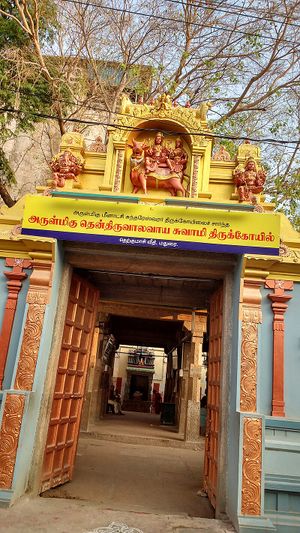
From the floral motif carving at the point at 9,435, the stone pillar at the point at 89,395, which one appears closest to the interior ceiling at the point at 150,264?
the floral motif carving at the point at 9,435

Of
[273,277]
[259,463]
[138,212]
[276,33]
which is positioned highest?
[276,33]

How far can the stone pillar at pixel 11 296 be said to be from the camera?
5.07m

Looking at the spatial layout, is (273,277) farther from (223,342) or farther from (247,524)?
(247,524)

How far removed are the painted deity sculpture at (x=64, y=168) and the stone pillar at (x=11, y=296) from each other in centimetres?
122

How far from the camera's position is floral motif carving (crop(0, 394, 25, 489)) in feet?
14.2

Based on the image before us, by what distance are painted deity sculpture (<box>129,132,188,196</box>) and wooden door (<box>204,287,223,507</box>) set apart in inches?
67.4

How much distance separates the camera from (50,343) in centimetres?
509

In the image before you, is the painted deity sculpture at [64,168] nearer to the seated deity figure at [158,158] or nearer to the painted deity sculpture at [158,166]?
the painted deity sculpture at [158,166]

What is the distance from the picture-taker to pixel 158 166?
578cm

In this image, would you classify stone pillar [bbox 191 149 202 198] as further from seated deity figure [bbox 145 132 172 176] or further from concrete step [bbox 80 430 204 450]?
concrete step [bbox 80 430 204 450]

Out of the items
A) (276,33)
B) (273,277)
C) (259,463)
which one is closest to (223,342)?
(273,277)

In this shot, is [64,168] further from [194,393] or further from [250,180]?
[194,393]

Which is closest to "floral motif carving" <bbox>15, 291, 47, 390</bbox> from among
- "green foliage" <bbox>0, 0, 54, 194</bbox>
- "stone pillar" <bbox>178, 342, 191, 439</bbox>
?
"green foliage" <bbox>0, 0, 54, 194</bbox>

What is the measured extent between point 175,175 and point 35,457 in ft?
13.3
